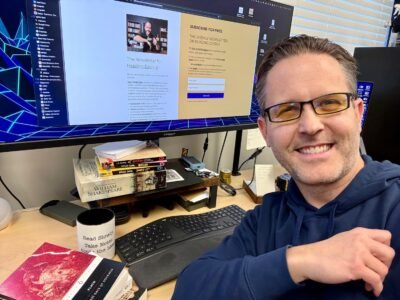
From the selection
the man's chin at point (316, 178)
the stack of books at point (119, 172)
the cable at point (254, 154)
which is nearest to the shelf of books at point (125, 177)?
the stack of books at point (119, 172)

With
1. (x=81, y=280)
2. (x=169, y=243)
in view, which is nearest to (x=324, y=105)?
(x=169, y=243)

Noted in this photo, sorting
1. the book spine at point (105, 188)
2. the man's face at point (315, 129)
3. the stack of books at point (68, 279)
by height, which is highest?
the man's face at point (315, 129)

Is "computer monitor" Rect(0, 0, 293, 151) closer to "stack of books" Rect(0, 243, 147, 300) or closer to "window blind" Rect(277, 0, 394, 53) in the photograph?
"stack of books" Rect(0, 243, 147, 300)

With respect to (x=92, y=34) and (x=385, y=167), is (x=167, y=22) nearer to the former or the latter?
(x=92, y=34)

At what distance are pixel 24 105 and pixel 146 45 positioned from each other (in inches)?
14.5

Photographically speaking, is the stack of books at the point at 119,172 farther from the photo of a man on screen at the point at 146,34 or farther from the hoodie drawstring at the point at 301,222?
the hoodie drawstring at the point at 301,222

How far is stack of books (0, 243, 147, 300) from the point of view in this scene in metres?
0.51

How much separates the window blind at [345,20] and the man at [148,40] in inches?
35.3

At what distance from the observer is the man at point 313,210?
49 cm

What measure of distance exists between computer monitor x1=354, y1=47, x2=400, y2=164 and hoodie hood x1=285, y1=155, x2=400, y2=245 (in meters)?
0.79

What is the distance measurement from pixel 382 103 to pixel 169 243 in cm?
118

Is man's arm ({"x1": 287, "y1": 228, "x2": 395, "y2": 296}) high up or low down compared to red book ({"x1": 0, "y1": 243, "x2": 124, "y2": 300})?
up

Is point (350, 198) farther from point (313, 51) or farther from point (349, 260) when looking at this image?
point (313, 51)

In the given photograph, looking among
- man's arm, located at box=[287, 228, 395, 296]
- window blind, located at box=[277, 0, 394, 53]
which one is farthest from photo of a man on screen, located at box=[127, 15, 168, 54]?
window blind, located at box=[277, 0, 394, 53]
